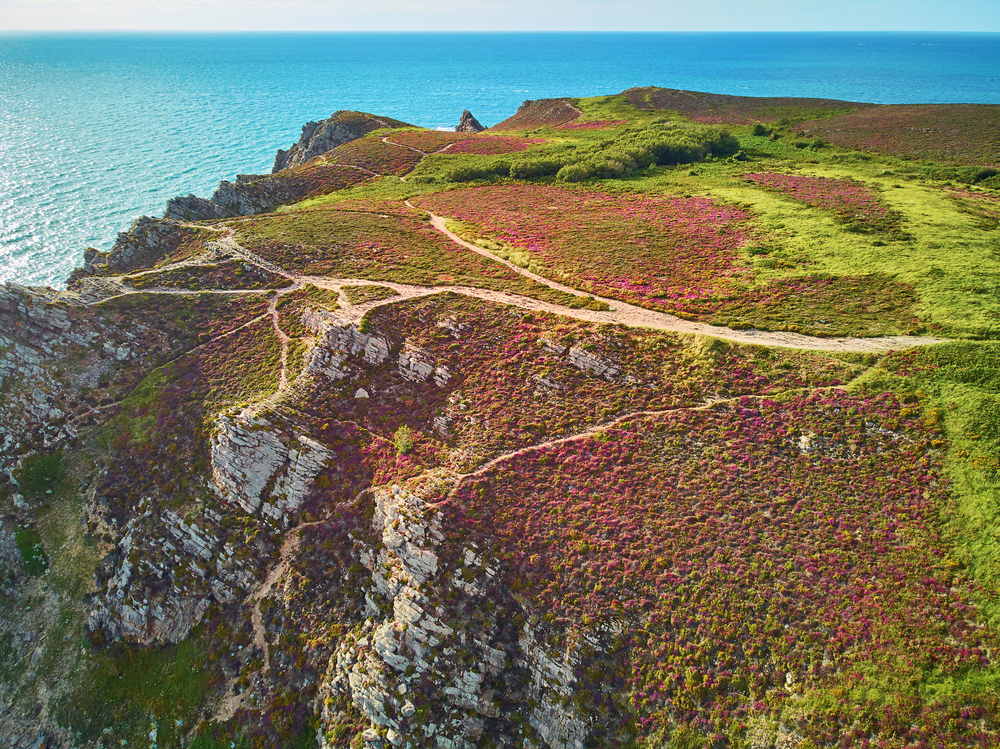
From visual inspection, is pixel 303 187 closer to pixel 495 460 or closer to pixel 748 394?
pixel 495 460

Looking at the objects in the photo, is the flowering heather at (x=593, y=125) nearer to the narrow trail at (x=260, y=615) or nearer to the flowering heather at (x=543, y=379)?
the flowering heather at (x=543, y=379)

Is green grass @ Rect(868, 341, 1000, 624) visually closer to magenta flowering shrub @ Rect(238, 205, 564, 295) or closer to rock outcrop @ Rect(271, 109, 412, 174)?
magenta flowering shrub @ Rect(238, 205, 564, 295)

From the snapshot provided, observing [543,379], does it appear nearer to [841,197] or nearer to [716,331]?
[716,331]

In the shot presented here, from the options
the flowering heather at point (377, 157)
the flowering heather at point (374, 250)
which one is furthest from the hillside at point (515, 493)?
the flowering heather at point (377, 157)

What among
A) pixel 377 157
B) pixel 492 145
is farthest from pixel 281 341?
pixel 492 145

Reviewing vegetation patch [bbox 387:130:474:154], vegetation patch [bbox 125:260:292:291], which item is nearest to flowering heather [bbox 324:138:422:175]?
vegetation patch [bbox 387:130:474:154]

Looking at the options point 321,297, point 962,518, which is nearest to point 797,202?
point 962,518
